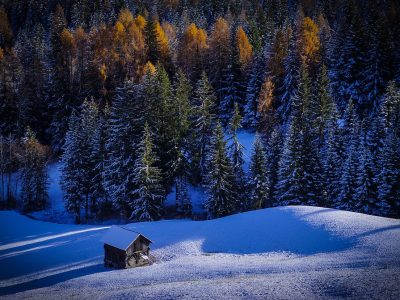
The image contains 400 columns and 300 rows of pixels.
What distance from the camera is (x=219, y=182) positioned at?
3972 cm

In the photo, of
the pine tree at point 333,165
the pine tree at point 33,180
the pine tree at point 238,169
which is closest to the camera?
the pine tree at point 333,165

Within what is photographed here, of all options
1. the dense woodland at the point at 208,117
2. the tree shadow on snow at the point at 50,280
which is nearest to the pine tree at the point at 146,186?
the dense woodland at the point at 208,117

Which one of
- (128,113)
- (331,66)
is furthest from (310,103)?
(128,113)

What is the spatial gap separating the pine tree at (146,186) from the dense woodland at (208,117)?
6.1 inches

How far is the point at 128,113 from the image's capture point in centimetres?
4378

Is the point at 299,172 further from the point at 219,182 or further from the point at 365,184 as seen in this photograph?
the point at 219,182

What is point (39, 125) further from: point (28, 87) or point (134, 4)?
point (134, 4)

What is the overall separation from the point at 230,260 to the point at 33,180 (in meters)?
33.7

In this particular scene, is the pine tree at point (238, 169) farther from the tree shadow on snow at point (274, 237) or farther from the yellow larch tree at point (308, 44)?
the yellow larch tree at point (308, 44)

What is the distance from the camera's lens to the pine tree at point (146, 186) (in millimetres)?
39625

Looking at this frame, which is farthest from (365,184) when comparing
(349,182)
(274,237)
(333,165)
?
(274,237)

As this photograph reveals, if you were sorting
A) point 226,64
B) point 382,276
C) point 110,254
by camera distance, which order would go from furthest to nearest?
point 226,64 → point 110,254 → point 382,276

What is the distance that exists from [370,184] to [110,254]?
25887 mm

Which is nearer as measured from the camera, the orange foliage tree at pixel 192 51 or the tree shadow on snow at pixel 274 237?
the tree shadow on snow at pixel 274 237
